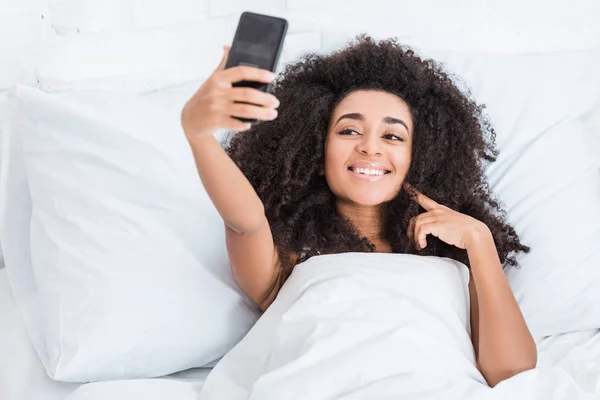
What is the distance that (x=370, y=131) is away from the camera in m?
1.18

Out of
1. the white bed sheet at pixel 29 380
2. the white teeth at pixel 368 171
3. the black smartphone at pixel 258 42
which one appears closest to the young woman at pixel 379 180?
the white teeth at pixel 368 171

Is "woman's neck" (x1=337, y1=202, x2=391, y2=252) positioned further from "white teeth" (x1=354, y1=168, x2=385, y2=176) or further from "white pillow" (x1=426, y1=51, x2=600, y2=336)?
"white pillow" (x1=426, y1=51, x2=600, y2=336)

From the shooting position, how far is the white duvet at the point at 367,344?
37.8 inches

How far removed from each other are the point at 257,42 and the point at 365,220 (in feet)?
1.66

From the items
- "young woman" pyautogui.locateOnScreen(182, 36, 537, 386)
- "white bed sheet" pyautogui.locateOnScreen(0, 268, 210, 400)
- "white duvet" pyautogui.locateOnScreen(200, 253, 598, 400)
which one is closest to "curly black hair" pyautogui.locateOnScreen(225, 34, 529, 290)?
"young woman" pyautogui.locateOnScreen(182, 36, 537, 386)

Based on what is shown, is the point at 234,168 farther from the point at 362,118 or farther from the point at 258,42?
the point at 362,118

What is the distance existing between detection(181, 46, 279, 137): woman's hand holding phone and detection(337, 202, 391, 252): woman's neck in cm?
48

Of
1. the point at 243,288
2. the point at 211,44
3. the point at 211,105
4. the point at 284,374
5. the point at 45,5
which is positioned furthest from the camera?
the point at 211,44

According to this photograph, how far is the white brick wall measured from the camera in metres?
1.28

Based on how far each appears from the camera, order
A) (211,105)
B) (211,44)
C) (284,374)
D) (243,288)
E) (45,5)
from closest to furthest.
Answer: (211,105)
(284,374)
(243,288)
(45,5)
(211,44)

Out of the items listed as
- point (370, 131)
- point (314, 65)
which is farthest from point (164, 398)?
point (314, 65)

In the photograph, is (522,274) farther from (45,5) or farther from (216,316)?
(45,5)

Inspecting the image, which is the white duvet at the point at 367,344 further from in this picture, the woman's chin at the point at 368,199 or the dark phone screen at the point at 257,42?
the dark phone screen at the point at 257,42

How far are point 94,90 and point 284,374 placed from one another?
0.54m
